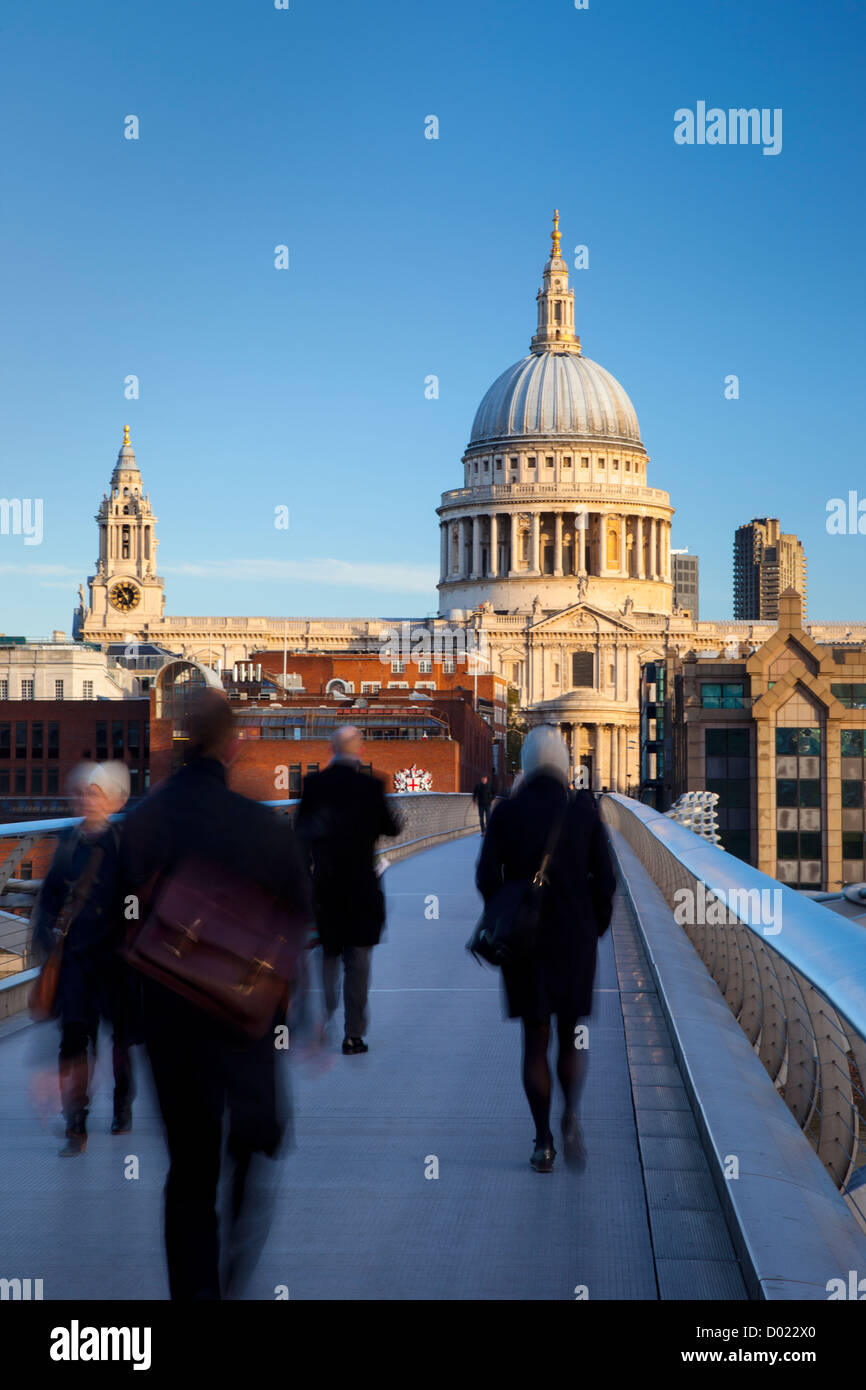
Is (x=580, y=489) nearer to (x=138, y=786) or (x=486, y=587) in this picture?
(x=486, y=587)

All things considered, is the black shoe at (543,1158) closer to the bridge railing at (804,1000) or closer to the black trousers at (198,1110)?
the bridge railing at (804,1000)

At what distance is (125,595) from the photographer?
160 metres

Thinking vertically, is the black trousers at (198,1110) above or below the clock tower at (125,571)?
below

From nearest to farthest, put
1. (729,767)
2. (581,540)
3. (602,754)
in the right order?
(729,767)
(602,754)
(581,540)

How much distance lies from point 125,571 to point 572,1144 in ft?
508

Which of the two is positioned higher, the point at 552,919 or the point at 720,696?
the point at 720,696

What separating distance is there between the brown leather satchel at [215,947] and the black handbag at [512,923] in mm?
2279

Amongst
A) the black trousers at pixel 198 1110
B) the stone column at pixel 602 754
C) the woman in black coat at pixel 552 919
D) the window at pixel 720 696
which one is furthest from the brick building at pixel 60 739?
the black trousers at pixel 198 1110

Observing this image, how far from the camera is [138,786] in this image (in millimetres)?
83312

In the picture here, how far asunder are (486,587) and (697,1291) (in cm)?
16225

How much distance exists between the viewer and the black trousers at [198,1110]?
19.0 feet

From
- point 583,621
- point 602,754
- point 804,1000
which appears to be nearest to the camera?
point 804,1000

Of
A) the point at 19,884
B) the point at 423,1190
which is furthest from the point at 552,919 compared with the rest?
the point at 19,884

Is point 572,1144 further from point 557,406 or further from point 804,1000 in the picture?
point 557,406
